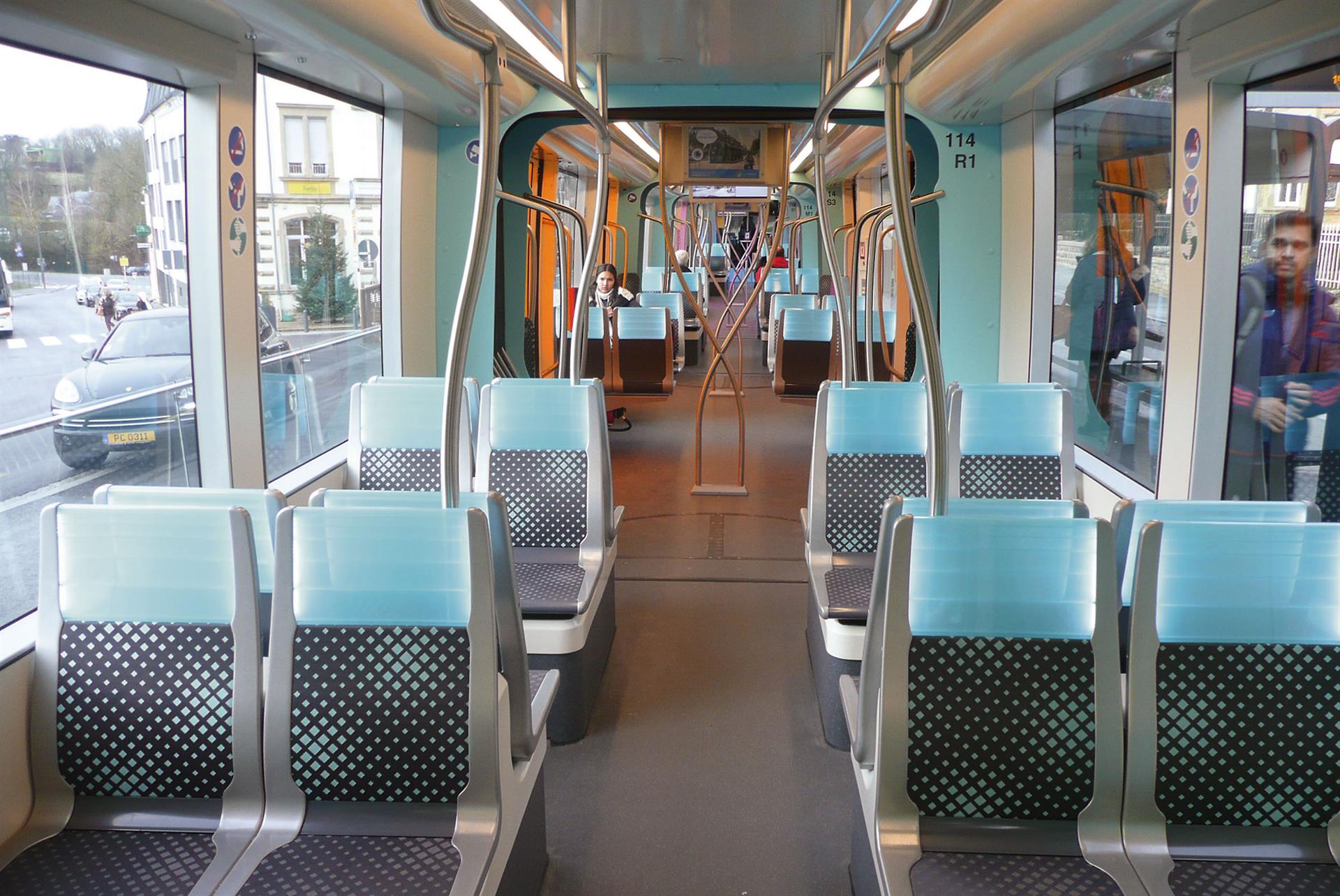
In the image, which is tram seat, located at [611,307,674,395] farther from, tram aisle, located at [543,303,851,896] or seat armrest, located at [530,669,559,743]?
seat armrest, located at [530,669,559,743]

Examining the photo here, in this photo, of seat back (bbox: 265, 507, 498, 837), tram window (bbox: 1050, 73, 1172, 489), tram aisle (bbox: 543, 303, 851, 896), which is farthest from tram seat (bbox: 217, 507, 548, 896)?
tram window (bbox: 1050, 73, 1172, 489)

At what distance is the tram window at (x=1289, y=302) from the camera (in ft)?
11.7

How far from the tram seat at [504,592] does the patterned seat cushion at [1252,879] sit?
1356mm

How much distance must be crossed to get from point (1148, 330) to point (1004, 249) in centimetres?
175

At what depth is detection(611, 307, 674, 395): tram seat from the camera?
830 centimetres

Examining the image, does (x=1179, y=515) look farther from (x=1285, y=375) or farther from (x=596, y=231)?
(x=596, y=231)

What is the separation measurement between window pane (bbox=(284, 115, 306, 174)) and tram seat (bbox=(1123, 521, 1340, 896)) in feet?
12.8

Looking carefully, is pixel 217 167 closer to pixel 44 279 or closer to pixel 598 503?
pixel 44 279

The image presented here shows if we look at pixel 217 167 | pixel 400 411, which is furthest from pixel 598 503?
pixel 217 167

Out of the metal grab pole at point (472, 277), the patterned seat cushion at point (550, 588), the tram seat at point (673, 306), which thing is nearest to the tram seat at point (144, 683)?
the metal grab pole at point (472, 277)

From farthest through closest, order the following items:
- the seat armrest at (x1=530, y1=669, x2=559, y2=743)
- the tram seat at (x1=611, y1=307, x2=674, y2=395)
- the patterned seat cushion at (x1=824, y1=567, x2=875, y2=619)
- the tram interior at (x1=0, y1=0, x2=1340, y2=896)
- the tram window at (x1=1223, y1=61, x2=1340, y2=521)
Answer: the tram seat at (x1=611, y1=307, x2=674, y2=395) < the tram window at (x1=1223, y1=61, x2=1340, y2=521) < the patterned seat cushion at (x1=824, y1=567, x2=875, y2=619) < the seat armrest at (x1=530, y1=669, x2=559, y2=743) < the tram interior at (x1=0, y1=0, x2=1340, y2=896)

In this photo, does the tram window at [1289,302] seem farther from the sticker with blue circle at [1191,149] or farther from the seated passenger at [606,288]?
the seated passenger at [606,288]

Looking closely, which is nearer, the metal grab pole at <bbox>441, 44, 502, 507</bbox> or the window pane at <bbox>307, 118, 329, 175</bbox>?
the metal grab pole at <bbox>441, 44, 502, 507</bbox>

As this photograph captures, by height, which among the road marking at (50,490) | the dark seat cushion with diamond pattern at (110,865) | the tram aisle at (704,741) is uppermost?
the road marking at (50,490)
